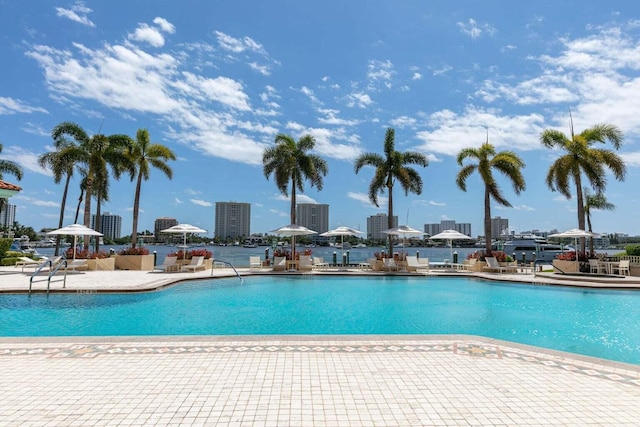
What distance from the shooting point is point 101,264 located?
1762 centimetres

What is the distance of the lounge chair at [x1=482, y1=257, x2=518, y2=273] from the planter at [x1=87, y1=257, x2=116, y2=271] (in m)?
17.5

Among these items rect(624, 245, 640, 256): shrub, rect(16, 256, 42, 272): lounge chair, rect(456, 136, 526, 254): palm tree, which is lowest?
rect(16, 256, 42, 272): lounge chair

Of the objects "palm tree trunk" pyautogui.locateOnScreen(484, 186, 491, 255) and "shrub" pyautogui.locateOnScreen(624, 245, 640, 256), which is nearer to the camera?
"shrub" pyautogui.locateOnScreen(624, 245, 640, 256)

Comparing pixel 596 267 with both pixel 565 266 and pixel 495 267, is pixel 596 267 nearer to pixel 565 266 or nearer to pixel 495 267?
pixel 565 266

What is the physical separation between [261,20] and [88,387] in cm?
1251

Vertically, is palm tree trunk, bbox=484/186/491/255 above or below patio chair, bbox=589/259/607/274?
above

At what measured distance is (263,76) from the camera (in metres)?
17.3

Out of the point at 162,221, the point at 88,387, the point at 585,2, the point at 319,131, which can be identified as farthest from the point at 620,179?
the point at 162,221

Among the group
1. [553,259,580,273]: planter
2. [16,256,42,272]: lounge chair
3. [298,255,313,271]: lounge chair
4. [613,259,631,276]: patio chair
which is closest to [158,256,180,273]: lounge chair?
[298,255,313,271]: lounge chair

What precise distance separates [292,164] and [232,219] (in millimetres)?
94472

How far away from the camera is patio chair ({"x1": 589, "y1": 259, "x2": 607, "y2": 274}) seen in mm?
16864

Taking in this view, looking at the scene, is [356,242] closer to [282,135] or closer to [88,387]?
[282,135]

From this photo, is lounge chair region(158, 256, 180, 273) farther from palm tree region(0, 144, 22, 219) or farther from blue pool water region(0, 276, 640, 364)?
palm tree region(0, 144, 22, 219)

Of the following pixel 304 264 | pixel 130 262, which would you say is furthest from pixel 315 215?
pixel 130 262
